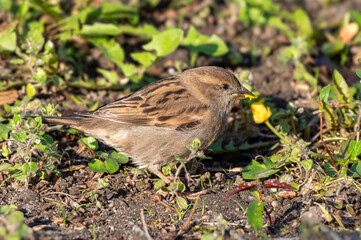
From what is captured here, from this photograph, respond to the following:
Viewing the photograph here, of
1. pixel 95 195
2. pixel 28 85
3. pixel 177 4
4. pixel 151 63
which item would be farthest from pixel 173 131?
pixel 177 4

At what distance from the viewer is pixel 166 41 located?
6488 millimetres

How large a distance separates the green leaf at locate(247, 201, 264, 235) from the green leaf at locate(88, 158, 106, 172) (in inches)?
69.1

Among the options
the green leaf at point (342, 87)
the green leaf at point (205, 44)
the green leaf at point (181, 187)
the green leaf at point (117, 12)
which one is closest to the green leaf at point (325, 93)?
the green leaf at point (342, 87)

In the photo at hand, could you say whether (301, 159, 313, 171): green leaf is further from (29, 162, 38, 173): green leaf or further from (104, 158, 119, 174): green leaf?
(29, 162, 38, 173): green leaf

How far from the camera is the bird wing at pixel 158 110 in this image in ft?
16.9

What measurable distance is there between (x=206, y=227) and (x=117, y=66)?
370 centimetres

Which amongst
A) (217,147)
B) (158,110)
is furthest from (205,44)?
(158,110)

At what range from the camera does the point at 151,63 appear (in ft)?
21.5

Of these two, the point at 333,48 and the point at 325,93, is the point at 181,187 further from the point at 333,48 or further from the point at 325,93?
the point at 333,48

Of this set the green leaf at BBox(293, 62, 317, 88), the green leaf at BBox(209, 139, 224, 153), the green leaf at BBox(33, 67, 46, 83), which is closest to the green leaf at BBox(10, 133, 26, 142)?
the green leaf at BBox(33, 67, 46, 83)

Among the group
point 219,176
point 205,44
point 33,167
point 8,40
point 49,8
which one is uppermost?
point 49,8

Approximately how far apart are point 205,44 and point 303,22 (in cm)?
220

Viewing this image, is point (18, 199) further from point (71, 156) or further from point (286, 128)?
point (286, 128)

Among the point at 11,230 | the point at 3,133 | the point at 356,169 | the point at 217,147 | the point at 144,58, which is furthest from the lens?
the point at 144,58
